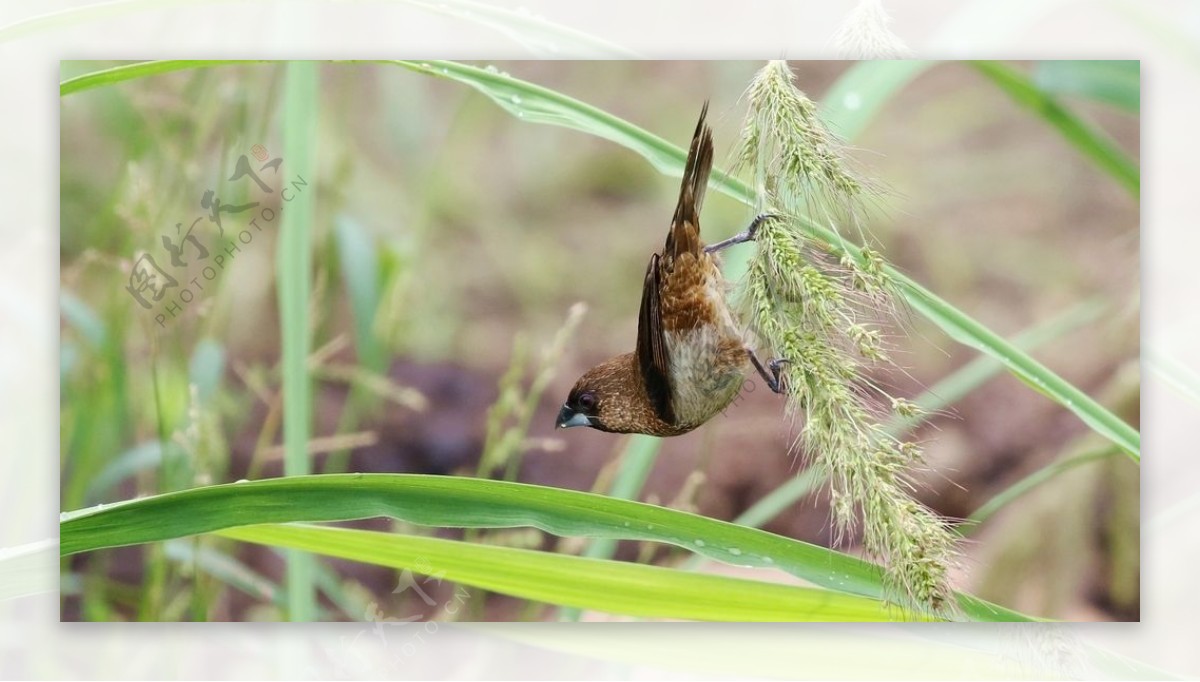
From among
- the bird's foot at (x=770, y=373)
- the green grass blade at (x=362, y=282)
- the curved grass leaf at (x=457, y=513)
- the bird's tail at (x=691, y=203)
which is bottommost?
the curved grass leaf at (x=457, y=513)

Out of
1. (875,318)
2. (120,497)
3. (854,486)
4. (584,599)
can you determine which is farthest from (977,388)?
(120,497)

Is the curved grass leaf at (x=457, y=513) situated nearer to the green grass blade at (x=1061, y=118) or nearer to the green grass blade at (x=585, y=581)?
the green grass blade at (x=585, y=581)

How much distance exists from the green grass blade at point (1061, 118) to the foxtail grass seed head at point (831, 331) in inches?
19.1

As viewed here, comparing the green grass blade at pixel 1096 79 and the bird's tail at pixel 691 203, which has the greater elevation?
the green grass blade at pixel 1096 79

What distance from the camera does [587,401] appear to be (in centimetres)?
185

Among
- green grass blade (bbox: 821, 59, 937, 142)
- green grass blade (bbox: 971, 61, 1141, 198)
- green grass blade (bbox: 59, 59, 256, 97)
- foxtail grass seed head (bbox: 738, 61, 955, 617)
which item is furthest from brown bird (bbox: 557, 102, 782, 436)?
green grass blade (bbox: 59, 59, 256, 97)

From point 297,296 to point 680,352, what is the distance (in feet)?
2.30

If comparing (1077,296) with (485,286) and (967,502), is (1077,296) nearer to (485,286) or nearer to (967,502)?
(967,502)

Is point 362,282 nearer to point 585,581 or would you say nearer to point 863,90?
point 585,581

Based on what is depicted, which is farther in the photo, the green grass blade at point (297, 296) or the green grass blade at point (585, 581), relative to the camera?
the green grass blade at point (297, 296)

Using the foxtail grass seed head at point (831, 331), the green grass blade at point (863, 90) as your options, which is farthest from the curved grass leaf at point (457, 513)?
the green grass blade at point (863, 90)

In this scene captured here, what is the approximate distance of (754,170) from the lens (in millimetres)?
1596

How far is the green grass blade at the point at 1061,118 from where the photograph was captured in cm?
189

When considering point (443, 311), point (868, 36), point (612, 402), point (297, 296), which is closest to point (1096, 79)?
point (868, 36)
